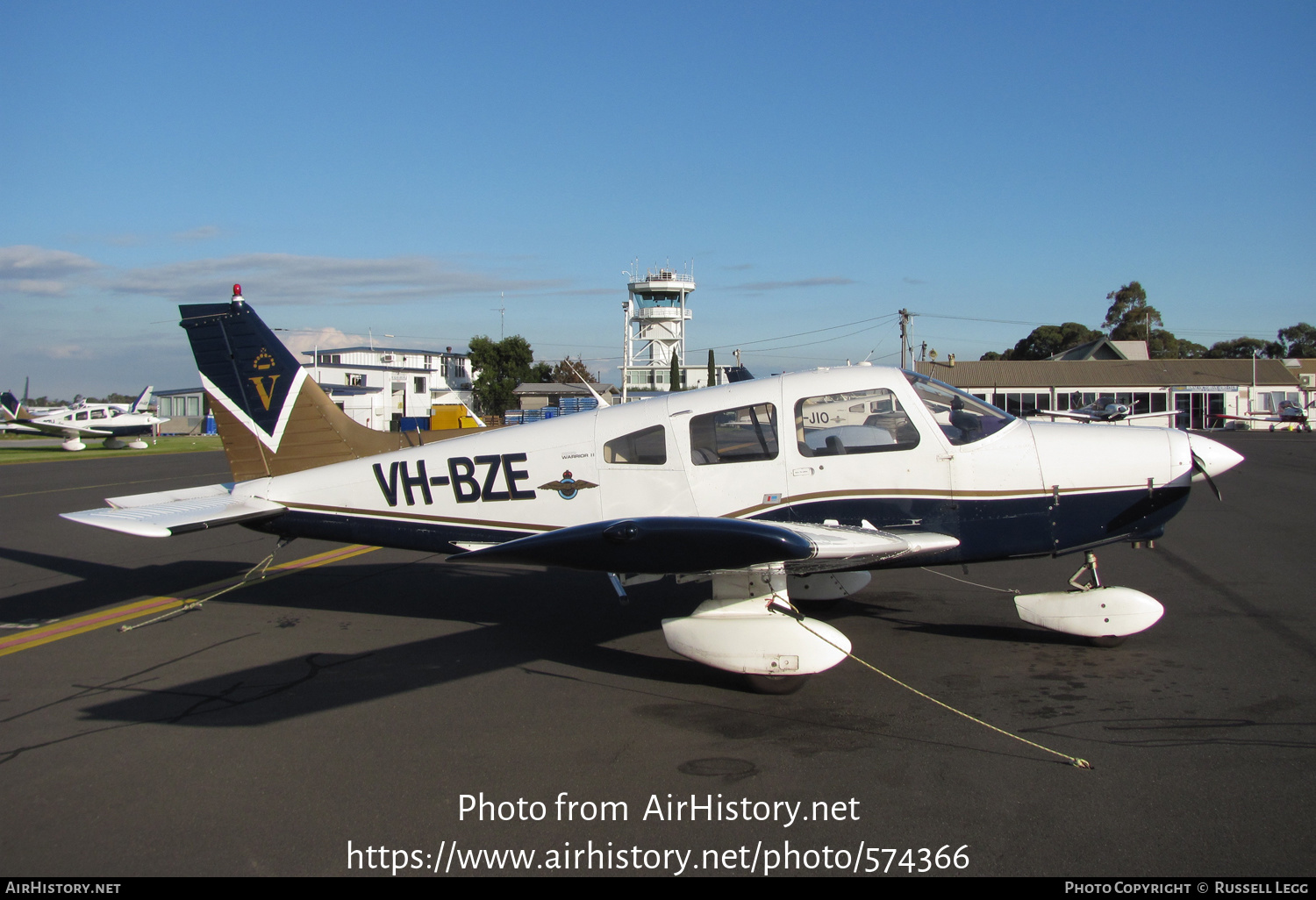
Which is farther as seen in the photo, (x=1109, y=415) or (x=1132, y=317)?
(x=1132, y=317)

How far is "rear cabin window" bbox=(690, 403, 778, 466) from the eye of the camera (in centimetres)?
632

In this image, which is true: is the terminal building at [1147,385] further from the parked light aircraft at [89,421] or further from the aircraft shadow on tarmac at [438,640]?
the aircraft shadow on tarmac at [438,640]

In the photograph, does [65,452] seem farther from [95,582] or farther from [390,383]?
[95,582]

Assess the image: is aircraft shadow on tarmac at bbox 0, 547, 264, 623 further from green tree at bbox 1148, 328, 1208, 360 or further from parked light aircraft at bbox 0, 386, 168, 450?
green tree at bbox 1148, 328, 1208, 360

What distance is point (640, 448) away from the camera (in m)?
6.51

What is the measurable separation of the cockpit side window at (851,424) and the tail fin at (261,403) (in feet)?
14.3

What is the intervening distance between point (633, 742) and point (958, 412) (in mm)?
3599

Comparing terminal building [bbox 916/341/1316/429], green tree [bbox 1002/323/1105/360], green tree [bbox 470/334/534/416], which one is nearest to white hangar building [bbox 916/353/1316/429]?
terminal building [bbox 916/341/1316/429]

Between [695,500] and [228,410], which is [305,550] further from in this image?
[695,500]

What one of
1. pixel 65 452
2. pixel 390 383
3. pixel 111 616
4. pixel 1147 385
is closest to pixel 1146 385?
pixel 1147 385

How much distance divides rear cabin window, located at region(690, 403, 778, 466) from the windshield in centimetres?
121

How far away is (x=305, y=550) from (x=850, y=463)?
899cm

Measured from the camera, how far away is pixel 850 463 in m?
6.19

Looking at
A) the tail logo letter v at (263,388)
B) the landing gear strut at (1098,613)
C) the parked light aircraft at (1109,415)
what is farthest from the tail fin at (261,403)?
the parked light aircraft at (1109,415)
